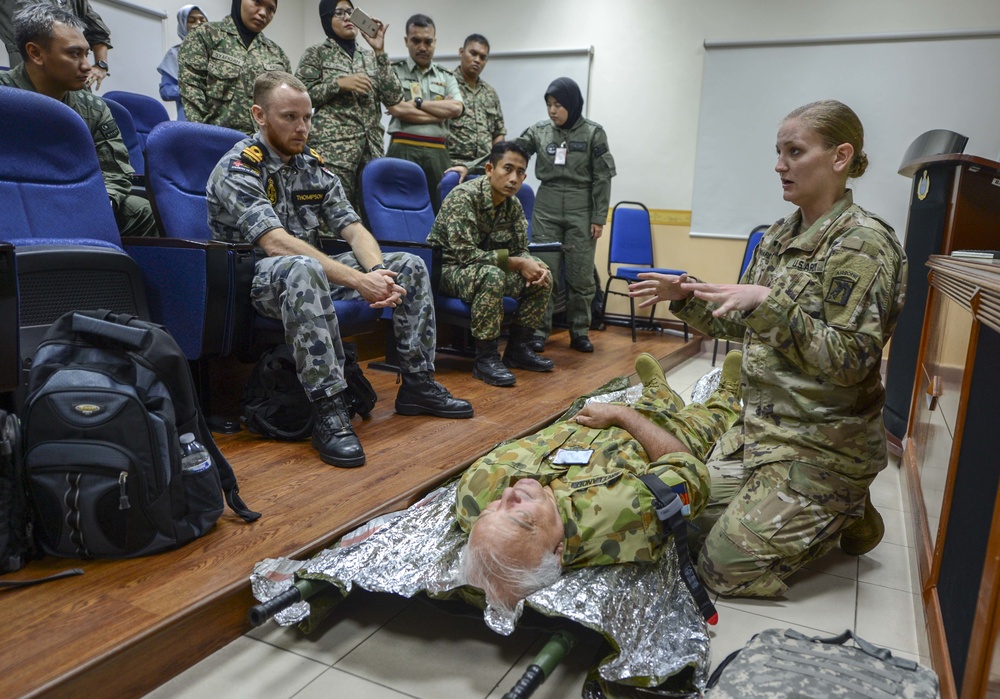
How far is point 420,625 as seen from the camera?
1617 millimetres

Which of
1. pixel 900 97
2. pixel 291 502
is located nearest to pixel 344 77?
pixel 291 502

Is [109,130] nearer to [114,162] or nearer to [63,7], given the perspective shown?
[114,162]

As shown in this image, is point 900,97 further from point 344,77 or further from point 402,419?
point 402,419

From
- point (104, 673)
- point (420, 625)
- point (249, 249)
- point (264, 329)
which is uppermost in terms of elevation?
point (249, 249)

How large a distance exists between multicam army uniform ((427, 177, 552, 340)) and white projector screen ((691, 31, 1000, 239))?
262 centimetres

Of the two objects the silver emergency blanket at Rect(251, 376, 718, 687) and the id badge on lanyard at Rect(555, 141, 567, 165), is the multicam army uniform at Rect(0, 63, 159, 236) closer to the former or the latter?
the silver emergency blanket at Rect(251, 376, 718, 687)

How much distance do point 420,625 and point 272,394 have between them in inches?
41.3

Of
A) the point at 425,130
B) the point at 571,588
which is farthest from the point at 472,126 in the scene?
the point at 571,588

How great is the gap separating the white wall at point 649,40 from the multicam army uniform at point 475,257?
8.39 feet

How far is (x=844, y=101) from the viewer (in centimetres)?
504

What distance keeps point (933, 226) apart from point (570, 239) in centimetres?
230

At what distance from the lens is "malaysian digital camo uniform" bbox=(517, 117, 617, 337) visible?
4.55 m

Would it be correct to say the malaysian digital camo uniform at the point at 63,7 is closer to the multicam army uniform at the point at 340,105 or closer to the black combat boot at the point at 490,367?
the multicam army uniform at the point at 340,105

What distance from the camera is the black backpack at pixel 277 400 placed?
236 cm
